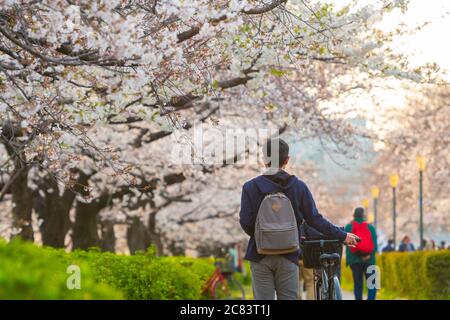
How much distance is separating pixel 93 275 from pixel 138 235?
24.1 meters

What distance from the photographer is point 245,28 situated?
358 inches

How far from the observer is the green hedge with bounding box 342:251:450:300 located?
55.2 feet

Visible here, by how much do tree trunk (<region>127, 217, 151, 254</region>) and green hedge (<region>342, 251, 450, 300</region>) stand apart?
11.2 m

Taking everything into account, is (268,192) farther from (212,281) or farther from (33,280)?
(212,281)

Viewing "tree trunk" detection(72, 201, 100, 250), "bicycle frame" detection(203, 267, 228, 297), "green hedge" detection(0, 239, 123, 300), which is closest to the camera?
"green hedge" detection(0, 239, 123, 300)

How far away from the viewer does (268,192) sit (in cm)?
671

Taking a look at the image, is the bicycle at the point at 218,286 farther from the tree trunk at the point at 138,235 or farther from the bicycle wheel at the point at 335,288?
the tree trunk at the point at 138,235

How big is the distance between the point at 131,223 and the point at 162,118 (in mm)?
20629

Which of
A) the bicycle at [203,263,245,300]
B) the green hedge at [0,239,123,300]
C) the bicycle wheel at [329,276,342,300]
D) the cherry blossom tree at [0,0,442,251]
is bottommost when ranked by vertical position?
the bicycle at [203,263,245,300]

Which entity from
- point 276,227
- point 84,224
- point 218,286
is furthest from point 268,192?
point 84,224

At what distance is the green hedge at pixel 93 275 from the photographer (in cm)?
318

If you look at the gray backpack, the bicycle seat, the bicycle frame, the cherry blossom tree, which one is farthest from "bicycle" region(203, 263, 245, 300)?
the gray backpack

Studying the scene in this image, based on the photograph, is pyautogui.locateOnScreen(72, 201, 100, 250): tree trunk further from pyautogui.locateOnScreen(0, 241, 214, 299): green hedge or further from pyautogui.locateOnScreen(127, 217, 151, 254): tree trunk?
pyautogui.locateOnScreen(127, 217, 151, 254): tree trunk
